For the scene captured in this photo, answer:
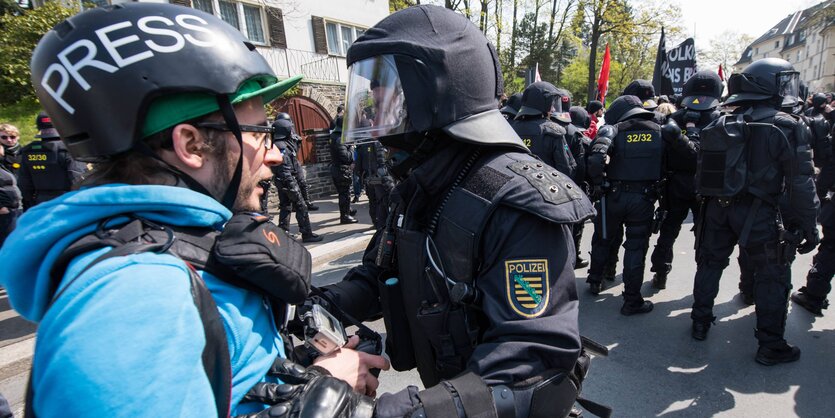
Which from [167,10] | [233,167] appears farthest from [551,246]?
[167,10]

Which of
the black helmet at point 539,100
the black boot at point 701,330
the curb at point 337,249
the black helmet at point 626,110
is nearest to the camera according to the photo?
the black boot at point 701,330

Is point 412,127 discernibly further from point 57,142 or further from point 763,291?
point 57,142

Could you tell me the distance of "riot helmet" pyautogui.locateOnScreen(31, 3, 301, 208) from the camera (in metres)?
1.01

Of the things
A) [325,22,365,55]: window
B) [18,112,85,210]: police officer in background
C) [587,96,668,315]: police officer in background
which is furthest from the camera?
[325,22,365,55]: window

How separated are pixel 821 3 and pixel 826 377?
2883cm

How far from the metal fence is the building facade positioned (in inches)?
1545

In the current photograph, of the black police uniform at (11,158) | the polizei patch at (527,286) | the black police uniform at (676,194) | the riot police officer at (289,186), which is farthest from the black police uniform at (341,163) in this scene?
the polizei patch at (527,286)

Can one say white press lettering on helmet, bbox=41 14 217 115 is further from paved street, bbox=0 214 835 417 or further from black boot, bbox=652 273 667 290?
black boot, bbox=652 273 667 290

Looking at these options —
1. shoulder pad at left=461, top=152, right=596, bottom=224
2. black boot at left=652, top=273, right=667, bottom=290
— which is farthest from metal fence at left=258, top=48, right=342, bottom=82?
shoulder pad at left=461, top=152, right=596, bottom=224

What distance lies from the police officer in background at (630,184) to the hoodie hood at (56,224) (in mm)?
4121

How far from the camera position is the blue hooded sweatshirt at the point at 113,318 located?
0.68 m

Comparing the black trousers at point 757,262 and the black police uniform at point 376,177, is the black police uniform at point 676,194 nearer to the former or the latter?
the black trousers at point 757,262

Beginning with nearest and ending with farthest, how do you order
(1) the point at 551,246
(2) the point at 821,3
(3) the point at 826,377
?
(1) the point at 551,246, (3) the point at 826,377, (2) the point at 821,3

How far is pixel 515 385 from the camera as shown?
3.66 ft
